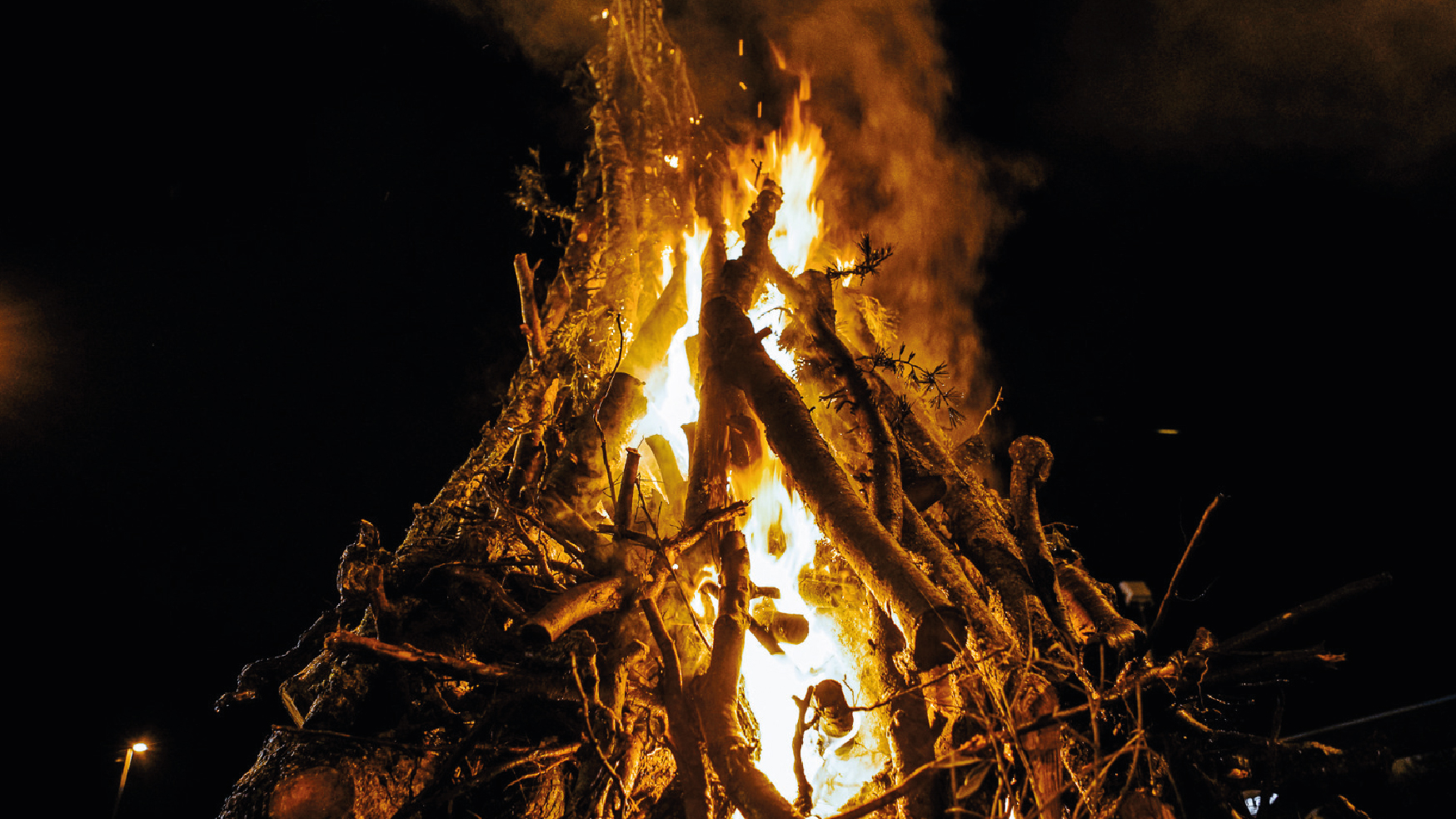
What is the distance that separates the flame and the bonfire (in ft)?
0.08

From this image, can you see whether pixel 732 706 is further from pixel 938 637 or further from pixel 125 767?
pixel 125 767

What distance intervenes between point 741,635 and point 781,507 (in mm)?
1976

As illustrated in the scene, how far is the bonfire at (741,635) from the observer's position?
3.32 meters

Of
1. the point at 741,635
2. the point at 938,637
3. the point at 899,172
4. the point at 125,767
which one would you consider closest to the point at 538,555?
the point at 741,635

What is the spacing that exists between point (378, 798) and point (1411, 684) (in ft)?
41.8

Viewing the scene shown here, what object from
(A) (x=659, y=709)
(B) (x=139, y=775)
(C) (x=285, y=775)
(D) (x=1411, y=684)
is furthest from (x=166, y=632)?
(D) (x=1411, y=684)

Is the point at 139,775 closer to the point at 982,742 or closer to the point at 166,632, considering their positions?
the point at 166,632

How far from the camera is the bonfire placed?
10.9ft

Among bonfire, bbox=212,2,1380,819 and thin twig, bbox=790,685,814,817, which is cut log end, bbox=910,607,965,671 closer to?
bonfire, bbox=212,2,1380,819

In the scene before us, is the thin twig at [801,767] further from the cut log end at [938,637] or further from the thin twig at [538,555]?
the thin twig at [538,555]

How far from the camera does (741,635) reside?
11.8 feet

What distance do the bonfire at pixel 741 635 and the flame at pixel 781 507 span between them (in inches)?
1.0

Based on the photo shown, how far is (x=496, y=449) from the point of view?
21.0ft

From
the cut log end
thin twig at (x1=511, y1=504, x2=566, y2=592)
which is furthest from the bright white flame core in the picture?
thin twig at (x1=511, y1=504, x2=566, y2=592)
